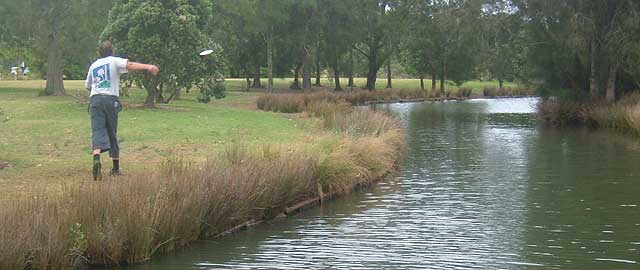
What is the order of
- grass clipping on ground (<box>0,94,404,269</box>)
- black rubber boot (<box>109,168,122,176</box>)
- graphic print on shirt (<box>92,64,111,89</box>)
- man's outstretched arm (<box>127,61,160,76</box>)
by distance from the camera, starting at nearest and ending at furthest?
grass clipping on ground (<box>0,94,404,269</box>)
man's outstretched arm (<box>127,61,160,76</box>)
graphic print on shirt (<box>92,64,111,89</box>)
black rubber boot (<box>109,168,122,176</box>)

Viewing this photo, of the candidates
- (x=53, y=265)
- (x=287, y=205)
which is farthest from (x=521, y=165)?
(x=53, y=265)

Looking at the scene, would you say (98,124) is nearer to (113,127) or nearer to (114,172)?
(113,127)

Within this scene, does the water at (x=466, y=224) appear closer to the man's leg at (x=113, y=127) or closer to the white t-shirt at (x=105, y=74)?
the man's leg at (x=113, y=127)

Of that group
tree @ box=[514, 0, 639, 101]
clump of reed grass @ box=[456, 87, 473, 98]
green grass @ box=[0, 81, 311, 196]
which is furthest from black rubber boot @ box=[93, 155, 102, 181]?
clump of reed grass @ box=[456, 87, 473, 98]

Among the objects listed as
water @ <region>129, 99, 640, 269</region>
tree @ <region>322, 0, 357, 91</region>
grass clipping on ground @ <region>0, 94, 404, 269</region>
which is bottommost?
water @ <region>129, 99, 640, 269</region>

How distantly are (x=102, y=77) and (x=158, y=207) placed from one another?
3.68 metres

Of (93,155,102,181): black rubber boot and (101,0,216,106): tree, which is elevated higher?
(101,0,216,106): tree

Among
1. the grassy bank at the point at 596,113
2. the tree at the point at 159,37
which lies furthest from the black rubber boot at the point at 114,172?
the grassy bank at the point at 596,113

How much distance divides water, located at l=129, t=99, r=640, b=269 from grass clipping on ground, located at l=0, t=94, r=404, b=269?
0.31 m

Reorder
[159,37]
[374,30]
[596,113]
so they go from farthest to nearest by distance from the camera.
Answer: [374,30] < [596,113] < [159,37]

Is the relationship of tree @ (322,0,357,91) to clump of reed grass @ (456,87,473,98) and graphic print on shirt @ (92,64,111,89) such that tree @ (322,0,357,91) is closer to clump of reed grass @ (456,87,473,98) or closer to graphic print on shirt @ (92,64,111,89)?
clump of reed grass @ (456,87,473,98)

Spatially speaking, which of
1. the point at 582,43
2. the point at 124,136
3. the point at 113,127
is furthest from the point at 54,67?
the point at 113,127

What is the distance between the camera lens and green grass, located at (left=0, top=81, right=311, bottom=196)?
13461 millimetres

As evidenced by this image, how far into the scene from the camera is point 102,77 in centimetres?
1211
